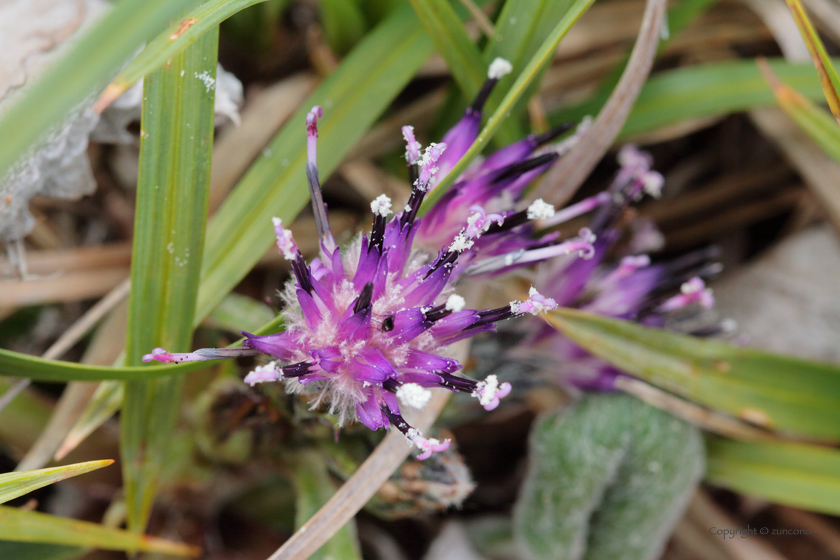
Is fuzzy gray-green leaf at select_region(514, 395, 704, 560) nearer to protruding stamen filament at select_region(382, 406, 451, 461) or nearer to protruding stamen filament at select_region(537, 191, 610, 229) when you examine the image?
protruding stamen filament at select_region(537, 191, 610, 229)

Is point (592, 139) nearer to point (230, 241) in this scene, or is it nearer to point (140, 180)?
point (230, 241)

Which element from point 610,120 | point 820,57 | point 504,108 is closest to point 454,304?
point 504,108

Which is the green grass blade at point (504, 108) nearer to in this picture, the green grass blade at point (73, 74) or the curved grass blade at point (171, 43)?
the curved grass blade at point (171, 43)

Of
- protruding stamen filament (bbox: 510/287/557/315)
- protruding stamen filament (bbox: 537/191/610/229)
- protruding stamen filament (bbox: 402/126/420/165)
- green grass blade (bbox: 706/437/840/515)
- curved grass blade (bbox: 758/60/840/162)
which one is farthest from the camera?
green grass blade (bbox: 706/437/840/515)

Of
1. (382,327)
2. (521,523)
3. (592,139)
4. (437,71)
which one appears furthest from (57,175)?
(521,523)

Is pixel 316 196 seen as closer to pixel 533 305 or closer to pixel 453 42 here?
pixel 533 305

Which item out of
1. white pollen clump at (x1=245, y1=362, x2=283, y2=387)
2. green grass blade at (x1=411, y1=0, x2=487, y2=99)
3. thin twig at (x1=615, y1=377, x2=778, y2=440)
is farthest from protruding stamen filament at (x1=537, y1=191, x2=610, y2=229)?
white pollen clump at (x1=245, y1=362, x2=283, y2=387)
